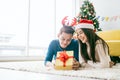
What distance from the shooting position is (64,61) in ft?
7.33

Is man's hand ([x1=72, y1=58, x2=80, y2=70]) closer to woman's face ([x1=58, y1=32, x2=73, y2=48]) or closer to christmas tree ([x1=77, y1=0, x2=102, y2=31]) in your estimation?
woman's face ([x1=58, y1=32, x2=73, y2=48])

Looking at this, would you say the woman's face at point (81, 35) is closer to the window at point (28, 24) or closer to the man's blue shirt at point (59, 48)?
the man's blue shirt at point (59, 48)

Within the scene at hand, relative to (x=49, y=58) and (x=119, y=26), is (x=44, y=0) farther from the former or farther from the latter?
(x=49, y=58)

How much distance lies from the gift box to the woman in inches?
7.8

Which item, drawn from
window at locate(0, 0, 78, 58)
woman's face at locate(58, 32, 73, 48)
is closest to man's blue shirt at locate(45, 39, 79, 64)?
woman's face at locate(58, 32, 73, 48)

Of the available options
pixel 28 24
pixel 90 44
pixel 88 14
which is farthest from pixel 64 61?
pixel 88 14

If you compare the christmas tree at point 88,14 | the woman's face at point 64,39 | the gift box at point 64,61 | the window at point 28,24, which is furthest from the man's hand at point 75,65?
the christmas tree at point 88,14

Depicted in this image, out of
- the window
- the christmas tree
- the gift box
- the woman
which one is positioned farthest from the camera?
the christmas tree

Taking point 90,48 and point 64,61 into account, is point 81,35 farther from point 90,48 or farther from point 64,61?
point 64,61

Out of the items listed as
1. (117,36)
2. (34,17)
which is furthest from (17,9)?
(117,36)

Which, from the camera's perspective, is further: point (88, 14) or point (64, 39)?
point (88, 14)

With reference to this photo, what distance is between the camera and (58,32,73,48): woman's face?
2.35m

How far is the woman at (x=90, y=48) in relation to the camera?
234 centimetres

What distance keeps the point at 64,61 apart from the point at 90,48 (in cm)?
33
